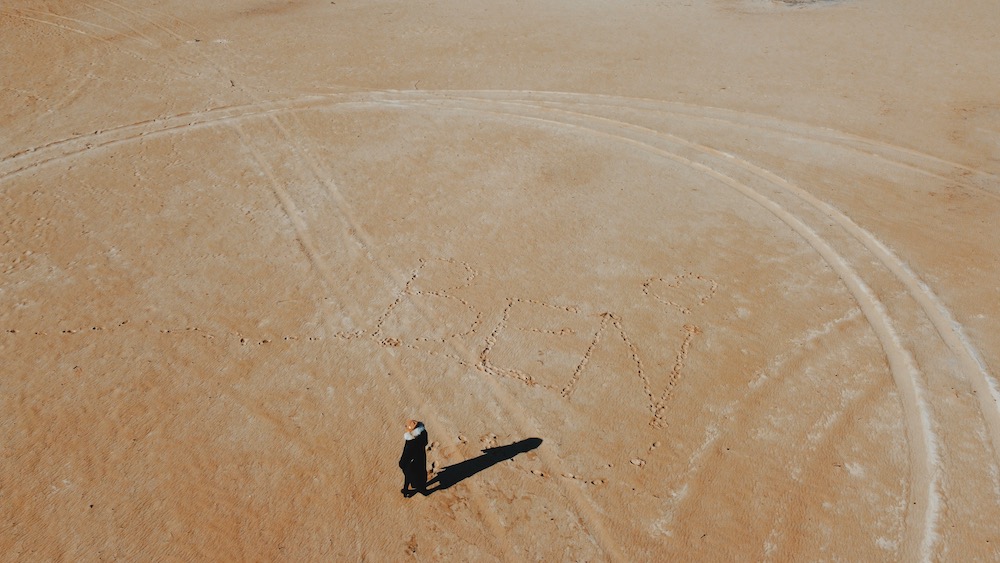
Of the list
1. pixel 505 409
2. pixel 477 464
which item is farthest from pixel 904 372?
pixel 477 464

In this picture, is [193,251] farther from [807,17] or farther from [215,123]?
[807,17]

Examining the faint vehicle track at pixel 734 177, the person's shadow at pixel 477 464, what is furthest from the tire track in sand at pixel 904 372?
the person's shadow at pixel 477 464

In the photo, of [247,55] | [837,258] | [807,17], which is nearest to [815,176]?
[837,258]

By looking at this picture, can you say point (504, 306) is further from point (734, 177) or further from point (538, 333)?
point (734, 177)

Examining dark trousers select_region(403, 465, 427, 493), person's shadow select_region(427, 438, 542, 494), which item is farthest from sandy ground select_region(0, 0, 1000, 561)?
dark trousers select_region(403, 465, 427, 493)

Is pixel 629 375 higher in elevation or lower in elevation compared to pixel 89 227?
higher

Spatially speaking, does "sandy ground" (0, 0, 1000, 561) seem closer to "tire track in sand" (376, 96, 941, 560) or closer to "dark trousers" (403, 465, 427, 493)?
"tire track in sand" (376, 96, 941, 560)

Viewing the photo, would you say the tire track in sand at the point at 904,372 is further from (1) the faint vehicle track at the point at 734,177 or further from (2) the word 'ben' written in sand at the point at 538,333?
(2) the word 'ben' written in sand at the point at 538,333
